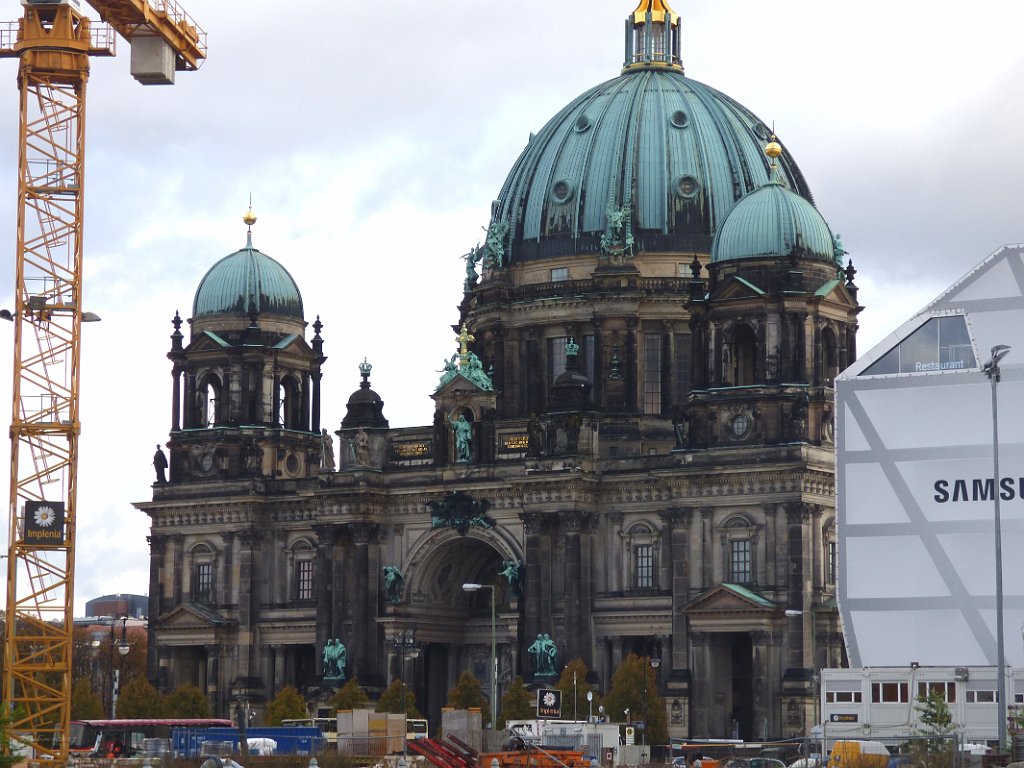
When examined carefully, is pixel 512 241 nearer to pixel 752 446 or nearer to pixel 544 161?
pixel 544 161

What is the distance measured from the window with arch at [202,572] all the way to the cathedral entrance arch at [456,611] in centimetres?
1316

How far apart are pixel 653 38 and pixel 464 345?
25043mm

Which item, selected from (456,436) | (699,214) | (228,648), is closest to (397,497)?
(456,436)

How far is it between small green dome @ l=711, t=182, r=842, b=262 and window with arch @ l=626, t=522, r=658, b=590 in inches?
579

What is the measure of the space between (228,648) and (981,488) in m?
54.3

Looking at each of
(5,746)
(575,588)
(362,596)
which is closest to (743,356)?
(575,588)

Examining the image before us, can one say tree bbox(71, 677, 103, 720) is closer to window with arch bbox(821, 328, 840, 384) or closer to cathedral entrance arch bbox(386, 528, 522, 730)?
cathedral entrance arch bbox(386, 528, 522, 730)

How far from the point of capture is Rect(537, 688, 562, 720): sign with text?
388ft

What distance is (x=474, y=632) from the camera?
144m

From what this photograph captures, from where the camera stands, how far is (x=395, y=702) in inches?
5192

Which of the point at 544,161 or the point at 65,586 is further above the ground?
the point at 544,161

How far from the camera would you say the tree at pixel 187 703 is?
13800cm

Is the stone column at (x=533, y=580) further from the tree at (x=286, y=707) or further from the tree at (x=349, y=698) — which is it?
the tree at (x=286, y=707)

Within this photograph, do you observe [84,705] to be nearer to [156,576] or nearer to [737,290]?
[156,576]
